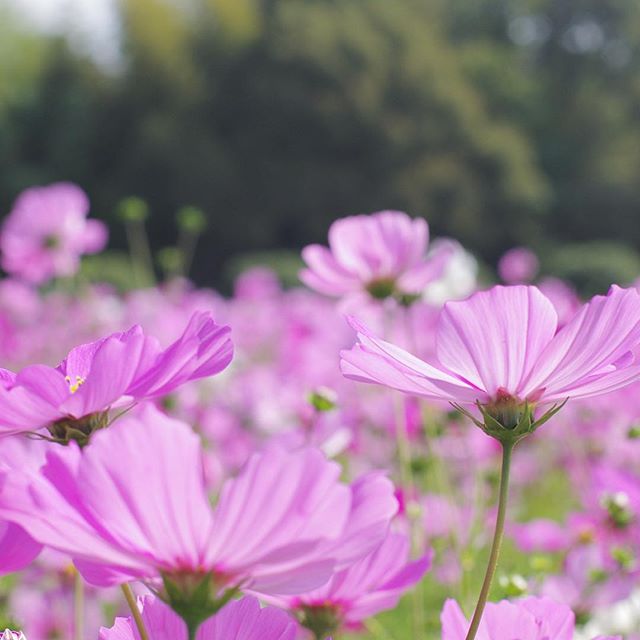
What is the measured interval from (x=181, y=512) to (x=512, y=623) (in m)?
0.11

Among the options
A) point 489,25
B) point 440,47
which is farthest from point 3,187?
point 489,25

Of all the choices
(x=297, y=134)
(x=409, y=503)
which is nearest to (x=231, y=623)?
(x=409, y=503)

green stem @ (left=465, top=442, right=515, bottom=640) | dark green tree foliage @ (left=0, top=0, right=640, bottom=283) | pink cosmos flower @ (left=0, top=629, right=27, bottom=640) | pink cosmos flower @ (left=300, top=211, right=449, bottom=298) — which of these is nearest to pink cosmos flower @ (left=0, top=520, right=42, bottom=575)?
pink cosmos flower @ (left=0, top=629, right=27, bottom=640)

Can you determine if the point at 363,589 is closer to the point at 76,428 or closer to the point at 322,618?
the point at 322,618

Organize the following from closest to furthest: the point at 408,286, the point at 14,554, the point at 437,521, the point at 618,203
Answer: the point at 14,554 → the point at 408,286 → the point at 437,521 → the point at 618,203

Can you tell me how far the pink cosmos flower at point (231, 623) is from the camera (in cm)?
32

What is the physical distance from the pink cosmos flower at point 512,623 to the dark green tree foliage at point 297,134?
12102mm

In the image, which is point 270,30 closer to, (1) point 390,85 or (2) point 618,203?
(1) point 390,85

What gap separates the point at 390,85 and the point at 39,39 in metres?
5.80

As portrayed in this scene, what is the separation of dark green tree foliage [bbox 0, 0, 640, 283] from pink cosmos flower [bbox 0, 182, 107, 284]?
10539mm

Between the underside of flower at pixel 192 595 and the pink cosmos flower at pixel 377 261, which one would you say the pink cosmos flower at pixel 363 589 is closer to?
the underside of flower at pixel 192 595

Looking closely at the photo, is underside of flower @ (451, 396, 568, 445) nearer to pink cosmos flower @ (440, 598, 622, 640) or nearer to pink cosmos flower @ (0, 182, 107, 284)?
pink cosmos flower @ (440, 598, 622, 640)

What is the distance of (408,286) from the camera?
78cm

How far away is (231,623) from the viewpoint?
0.32 meters
